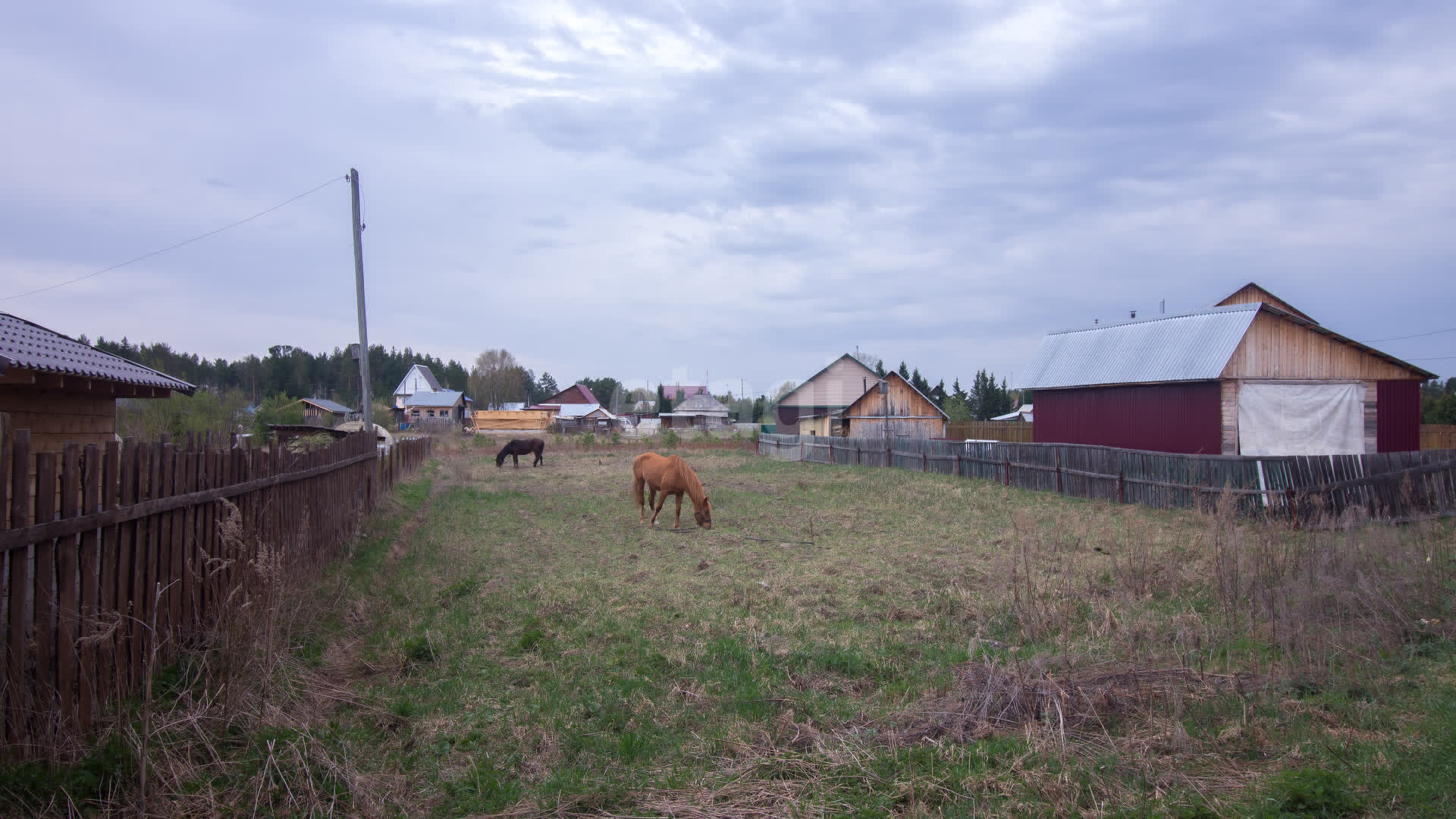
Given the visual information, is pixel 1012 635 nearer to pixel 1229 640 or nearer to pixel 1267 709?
pixel 1229 640

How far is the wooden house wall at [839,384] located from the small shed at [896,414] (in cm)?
1053

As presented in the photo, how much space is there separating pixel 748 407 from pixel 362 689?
85231mm

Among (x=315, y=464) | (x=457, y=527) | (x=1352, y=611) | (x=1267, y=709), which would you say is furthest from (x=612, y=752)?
(x=457, y=527)

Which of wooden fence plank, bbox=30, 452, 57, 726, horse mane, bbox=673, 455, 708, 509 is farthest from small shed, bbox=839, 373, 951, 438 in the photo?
wooden fence plank, bbox=30, 452, 57, 726

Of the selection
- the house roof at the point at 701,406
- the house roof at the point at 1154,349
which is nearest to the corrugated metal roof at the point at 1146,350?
the house roof at the point at 1154,349

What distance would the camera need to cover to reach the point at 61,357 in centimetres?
845

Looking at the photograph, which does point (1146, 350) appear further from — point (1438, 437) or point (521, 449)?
point (521, 449)

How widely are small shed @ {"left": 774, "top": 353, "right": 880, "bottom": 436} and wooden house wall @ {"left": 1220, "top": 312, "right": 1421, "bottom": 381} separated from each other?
33.4m

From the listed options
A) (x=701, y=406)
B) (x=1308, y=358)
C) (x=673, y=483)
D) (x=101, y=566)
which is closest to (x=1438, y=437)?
(x=1308, y=358)

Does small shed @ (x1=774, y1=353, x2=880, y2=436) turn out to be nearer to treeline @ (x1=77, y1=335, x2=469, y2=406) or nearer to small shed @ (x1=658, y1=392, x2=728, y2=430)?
small shed @ (x1=658, y1=392, x2=728, y2=430)

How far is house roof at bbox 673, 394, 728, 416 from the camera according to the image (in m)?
82.8

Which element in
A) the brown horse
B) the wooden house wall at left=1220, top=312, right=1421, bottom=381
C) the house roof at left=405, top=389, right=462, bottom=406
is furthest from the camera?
the house roof at left=405, top=389, right=462, bottom=406

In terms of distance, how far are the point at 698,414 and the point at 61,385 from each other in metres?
71.6

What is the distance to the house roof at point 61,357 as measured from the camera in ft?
25.1
